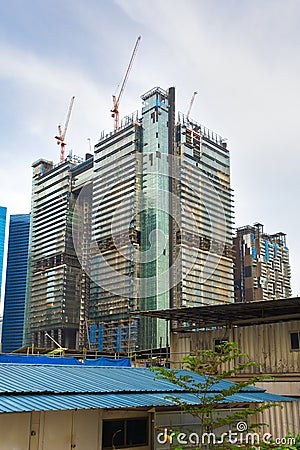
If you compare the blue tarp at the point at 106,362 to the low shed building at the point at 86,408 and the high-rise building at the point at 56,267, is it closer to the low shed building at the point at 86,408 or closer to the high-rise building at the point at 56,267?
the low shed building at the point at 86,408

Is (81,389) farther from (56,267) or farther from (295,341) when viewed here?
(56,267)

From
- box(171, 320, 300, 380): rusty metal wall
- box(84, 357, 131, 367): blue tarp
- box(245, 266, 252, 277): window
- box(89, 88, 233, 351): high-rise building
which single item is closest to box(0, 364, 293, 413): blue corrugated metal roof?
box(171, 320, 300, 380): rusty metal wall

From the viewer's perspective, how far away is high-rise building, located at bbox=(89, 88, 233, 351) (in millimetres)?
90500

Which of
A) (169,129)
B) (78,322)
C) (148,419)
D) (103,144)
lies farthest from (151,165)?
(148,419)

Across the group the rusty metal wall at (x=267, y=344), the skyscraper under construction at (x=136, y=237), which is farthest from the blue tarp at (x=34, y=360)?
the skyscraper under construction at (x=136, y=237)

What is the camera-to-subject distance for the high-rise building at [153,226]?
9050cm

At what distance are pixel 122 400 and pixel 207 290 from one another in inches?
3537

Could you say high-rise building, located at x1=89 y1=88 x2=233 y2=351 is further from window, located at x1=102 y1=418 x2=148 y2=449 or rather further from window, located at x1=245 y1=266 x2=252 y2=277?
window, located at x1=102 y1=418 x2=148 y2=449

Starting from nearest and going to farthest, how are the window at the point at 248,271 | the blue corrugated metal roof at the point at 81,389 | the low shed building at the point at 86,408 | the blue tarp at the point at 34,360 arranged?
the blue corrugated metal roof at the point at 81,389
the low shed building at the point at 86,408
the blue tarp at the point at 34,360
the window at the point at 248,271

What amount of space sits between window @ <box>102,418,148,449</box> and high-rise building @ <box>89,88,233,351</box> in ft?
230

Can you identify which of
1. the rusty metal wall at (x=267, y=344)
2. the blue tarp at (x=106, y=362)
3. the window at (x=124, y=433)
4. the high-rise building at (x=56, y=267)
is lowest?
the window at (x=124, y=433)

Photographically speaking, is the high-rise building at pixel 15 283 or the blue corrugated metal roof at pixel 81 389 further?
the high-rise building at pixel 15 283

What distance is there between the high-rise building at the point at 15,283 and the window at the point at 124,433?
416 ft

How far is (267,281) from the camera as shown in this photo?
464 ft
